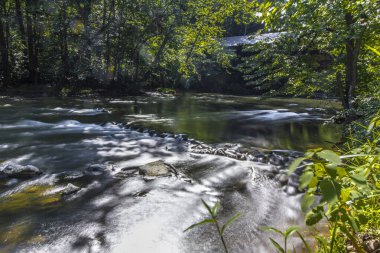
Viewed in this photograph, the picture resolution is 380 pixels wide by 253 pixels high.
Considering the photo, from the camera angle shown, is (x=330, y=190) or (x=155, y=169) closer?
(x=330, y=190)

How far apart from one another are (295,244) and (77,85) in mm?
20399

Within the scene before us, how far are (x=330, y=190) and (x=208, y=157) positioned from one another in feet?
17.5

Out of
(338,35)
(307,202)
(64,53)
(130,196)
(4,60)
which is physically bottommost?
(130,196)

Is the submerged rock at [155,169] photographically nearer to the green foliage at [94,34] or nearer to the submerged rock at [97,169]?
the submerged rock at [97,169]

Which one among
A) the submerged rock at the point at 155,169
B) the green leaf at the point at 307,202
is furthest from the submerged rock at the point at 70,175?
the green leaf at the point at 307,202

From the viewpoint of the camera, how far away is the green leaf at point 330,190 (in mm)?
925

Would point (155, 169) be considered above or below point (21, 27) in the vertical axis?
below

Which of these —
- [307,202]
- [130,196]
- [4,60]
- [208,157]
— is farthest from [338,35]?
[4,60]

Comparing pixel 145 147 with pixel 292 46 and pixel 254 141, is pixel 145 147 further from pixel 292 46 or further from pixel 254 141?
pixel 292 46

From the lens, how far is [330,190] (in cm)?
95

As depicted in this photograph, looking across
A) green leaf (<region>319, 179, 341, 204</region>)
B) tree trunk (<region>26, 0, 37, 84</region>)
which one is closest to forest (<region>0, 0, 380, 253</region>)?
green leaf (<region>319, 179, 341, 204</region>)

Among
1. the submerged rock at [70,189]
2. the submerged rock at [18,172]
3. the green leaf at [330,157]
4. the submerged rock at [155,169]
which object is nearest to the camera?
the green leaf at [330,157]

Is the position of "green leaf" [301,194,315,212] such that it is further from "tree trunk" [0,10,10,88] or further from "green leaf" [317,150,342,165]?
"tree trunk" [0,10,10,88]

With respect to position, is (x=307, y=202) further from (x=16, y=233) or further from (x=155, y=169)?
(x=155, y=169)
